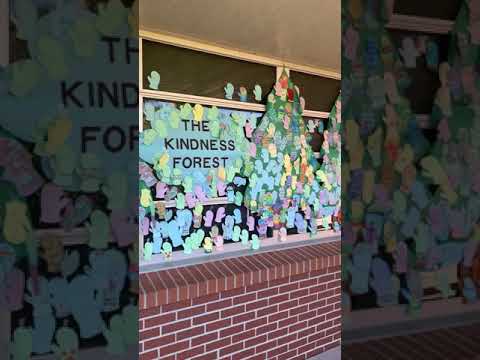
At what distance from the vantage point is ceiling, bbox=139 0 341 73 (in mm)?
2039

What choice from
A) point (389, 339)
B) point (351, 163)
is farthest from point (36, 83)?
point (389, 339)

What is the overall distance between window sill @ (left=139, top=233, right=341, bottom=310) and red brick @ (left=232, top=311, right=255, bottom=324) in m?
0.24

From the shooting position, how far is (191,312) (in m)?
2.47

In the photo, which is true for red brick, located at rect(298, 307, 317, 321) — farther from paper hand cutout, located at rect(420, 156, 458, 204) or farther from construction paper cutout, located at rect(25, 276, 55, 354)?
construction paper cutout, located at rect(25, 276, 55, 354)

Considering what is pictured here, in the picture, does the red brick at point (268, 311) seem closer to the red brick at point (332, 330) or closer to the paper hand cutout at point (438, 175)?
the red brick at point (332, 330)

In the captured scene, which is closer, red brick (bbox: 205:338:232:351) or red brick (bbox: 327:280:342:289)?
red brick (bbox: 205:338:232:351)

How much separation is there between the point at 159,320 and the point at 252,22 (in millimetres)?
1983

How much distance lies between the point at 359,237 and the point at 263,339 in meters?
2.09

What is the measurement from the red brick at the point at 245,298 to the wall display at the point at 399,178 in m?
1.72

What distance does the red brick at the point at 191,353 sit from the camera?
2.44 metres

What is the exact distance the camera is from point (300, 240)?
Result: 3256 millimetres

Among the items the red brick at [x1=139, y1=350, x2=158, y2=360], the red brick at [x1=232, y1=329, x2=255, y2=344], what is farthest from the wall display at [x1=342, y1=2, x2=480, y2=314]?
the red brick at [x1=232, y1=329, x2=255, y2=344]

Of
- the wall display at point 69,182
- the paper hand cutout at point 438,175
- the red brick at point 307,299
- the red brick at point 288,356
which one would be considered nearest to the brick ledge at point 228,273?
the red brick at point 307,299

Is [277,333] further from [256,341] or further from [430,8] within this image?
[430,8]
